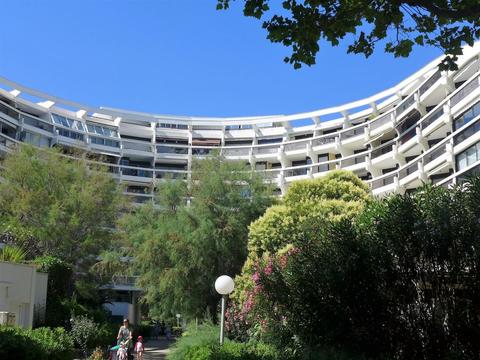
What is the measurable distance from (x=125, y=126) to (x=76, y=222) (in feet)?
189

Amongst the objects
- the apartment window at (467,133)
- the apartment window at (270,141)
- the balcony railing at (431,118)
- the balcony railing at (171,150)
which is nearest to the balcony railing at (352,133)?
the apartment window at (270,141)

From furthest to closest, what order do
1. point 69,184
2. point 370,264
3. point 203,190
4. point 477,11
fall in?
point 69,184 → point 203,190 → point 370,264 → point 477,11

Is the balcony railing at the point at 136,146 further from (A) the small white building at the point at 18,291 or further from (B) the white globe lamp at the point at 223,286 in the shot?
(B) the white globe lamp at the point at 223,286

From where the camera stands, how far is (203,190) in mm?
29219

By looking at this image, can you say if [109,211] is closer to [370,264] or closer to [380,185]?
[370,264]

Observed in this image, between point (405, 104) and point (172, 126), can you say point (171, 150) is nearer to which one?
point (172, 126)

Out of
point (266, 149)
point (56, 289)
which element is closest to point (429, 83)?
point (266, 149)

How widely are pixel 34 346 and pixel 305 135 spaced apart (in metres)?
70.1

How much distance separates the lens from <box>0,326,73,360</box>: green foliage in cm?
1130

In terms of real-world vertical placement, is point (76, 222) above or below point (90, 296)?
above

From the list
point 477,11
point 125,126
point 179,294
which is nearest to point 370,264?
point 477,11

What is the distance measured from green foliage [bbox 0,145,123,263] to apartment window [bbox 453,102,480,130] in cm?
2629

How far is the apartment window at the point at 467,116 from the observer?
40.2m

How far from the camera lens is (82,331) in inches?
856
